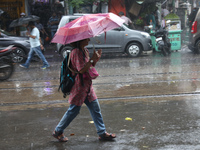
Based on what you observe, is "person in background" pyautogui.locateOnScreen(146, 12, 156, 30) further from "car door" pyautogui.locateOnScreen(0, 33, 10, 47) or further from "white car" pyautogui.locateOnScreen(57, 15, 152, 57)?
"car door" pyautogui.locateOnScreen(0, 33, 10, 47)

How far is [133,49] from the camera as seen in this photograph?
13992 mm

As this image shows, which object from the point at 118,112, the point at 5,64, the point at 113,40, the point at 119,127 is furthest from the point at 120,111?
the point at 113,40

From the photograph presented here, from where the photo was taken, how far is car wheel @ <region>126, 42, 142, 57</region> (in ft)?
45.9

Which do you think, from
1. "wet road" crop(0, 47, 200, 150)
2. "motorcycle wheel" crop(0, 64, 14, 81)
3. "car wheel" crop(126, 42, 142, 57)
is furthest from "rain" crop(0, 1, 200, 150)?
"car wheel" crop(126, 42, 142, 57)

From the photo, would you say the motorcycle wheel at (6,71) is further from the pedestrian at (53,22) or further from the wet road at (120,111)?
the pedestrian at (53,22)

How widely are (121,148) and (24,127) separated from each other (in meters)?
1.79

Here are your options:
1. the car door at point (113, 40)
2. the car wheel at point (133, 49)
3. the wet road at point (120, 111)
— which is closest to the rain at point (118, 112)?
the wet road at point (120, 111)

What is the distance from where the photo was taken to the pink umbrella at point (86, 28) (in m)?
4.00

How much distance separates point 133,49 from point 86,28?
398 inches

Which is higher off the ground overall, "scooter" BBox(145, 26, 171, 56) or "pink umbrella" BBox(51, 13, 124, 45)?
"pink umbrella" BBox(51, 13, 124, 45)

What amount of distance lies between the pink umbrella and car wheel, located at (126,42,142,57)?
9757mm

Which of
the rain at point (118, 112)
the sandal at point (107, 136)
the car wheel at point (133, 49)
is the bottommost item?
the rain at point (118, 112)

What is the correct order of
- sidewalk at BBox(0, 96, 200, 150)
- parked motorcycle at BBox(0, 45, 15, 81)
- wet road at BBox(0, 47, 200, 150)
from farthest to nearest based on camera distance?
parked motorcycle at BBox(0, 45, 15, 81) < wet road at BBox(0, 47, 200, 150) < sidewalk at BBox(0, 96, 200, 150)

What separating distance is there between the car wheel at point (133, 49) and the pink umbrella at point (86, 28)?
9757 millimetres
